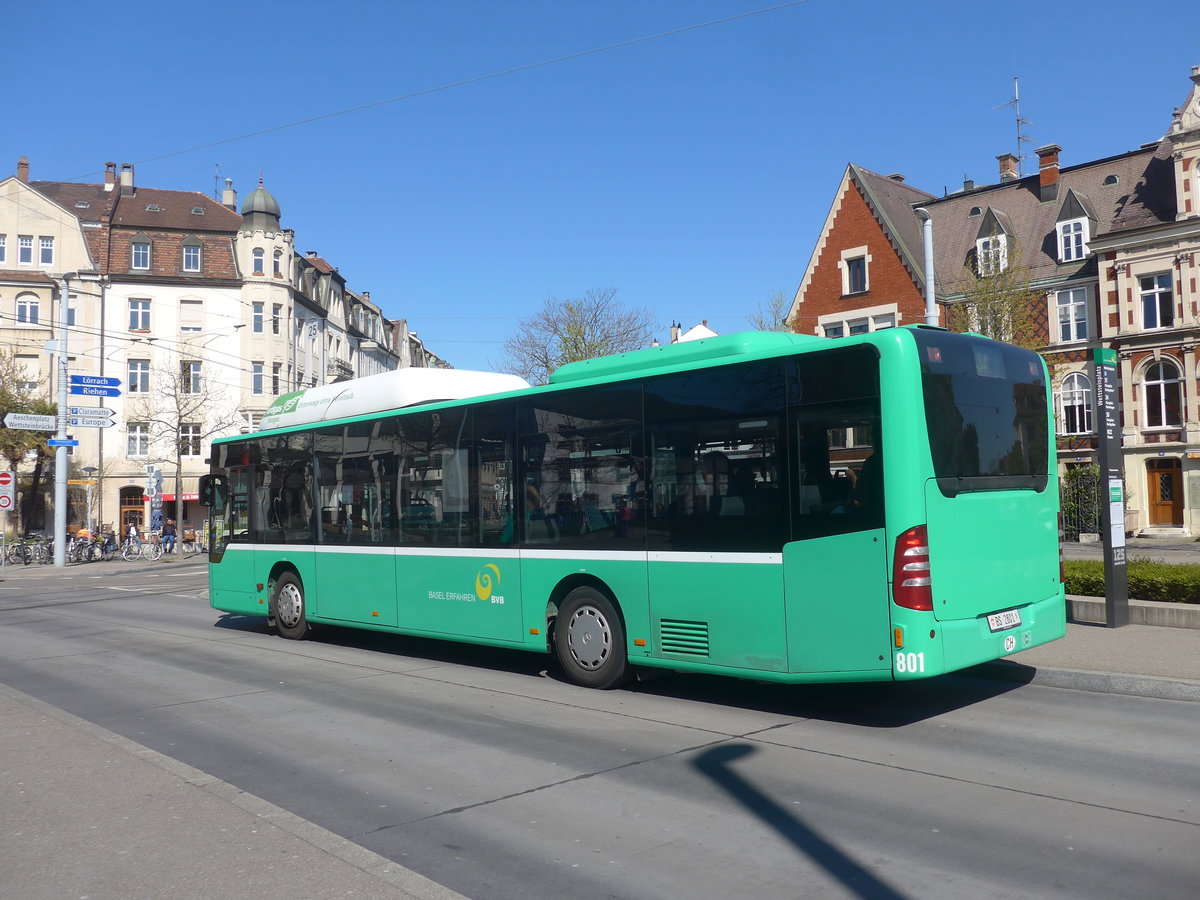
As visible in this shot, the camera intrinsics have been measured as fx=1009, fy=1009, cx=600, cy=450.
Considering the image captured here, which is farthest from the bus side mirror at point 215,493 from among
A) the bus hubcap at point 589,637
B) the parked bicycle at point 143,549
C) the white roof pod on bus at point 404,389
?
the parked bicycle at point 143,549

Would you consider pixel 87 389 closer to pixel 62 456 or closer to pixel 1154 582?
pixel 62 456

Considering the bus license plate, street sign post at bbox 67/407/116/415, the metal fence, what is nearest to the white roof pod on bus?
the bus license plate

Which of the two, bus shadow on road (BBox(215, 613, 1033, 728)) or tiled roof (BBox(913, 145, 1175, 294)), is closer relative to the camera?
bus shadow on road (BBox(215, 613, 1033, 728))

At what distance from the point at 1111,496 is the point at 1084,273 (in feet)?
110

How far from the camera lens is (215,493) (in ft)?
51.9

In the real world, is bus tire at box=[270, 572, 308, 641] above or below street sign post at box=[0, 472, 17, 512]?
below

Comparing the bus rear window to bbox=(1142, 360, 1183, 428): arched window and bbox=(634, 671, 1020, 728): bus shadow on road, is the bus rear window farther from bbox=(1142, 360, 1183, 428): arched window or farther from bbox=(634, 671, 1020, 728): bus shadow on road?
bbox=(1142, 360, 1183, 428): arched window

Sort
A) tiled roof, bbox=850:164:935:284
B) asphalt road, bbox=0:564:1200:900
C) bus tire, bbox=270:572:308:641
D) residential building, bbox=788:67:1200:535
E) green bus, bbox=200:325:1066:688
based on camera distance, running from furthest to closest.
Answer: tiled roof, bbox=850:164:935:284 → residential building, bbox=788:67:1200:535 → bus tire, bbox=270:572:308:641 → green bus, bbox=200:325:1066:688 → asphalt road, bbox=0:564:1200:900

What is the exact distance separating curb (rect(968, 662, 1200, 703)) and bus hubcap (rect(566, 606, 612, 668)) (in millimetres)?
3639

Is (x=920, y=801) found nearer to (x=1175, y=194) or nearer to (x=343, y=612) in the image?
(x=343, y=612)

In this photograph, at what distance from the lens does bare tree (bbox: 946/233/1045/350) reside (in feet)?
105

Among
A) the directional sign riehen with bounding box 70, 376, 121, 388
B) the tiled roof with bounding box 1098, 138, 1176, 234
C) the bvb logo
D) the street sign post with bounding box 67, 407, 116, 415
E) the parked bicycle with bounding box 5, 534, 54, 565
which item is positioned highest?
the tiled roof with bounding box 1098, 138, 1176, 234

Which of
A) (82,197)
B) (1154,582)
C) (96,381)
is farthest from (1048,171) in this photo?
(82,197)

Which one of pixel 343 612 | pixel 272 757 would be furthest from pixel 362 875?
pixel 343 612
